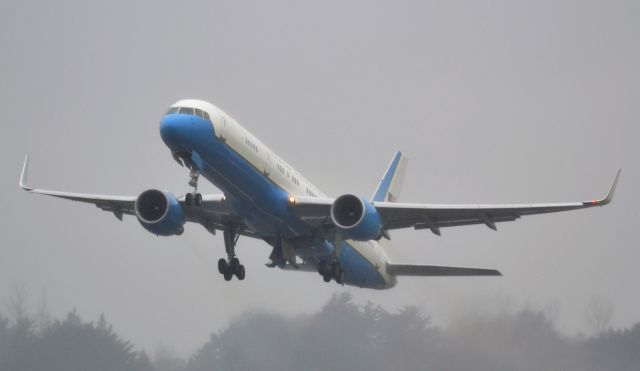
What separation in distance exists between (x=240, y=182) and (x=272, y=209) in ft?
6.62

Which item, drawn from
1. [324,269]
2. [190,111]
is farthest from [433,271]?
[190,111]

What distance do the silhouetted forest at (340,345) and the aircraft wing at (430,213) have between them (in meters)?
12.6

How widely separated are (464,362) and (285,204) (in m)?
16.8

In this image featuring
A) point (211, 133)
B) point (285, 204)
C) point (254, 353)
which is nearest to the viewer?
point (211, 133)

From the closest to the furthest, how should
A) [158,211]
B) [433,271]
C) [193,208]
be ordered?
[158,211] → [193,208] → [433,271]

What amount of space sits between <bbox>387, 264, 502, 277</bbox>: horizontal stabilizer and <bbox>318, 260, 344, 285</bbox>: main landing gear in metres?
4.81

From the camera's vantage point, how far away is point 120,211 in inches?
1879

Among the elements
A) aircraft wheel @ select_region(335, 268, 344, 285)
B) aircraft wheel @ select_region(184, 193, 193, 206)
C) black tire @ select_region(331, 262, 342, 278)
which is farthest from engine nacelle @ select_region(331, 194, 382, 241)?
aircraft wheel @ select_region(184, 193, 193, 206)

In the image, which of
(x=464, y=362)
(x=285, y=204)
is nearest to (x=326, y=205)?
(x=285, y=204)

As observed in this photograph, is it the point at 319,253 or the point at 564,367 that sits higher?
the point at 319,253

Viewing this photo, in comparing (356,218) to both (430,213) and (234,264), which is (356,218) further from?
(234,264)

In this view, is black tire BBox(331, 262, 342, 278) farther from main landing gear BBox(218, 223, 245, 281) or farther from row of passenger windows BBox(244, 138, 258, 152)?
row of passenger windows BBox(244, 138, 258, 152)

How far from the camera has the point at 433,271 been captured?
49188mm

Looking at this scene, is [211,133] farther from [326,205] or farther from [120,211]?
[120,211]
